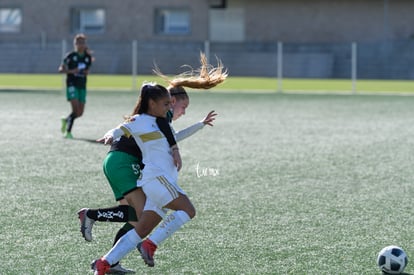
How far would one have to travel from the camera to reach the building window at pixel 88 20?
50.3m

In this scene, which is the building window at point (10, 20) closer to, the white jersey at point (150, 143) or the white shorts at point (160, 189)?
the white jersey at point (150, 143)

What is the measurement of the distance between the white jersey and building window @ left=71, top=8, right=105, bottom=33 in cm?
4443

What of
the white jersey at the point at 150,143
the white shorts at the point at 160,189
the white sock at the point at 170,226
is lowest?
the white sock at the point at 170,226

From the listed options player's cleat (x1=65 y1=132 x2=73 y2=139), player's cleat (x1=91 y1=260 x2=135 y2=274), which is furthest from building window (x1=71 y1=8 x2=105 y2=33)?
player's cleat (x1=91 y1=260 x2=135 y2=274)

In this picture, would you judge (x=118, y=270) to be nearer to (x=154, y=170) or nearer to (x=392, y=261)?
(x=154, y=170)

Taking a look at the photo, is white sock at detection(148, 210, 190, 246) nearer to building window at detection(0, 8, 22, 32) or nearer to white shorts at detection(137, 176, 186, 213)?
white shorts at detection(137, 176, 186, 213)

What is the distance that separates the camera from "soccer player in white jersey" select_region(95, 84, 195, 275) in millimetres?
6105

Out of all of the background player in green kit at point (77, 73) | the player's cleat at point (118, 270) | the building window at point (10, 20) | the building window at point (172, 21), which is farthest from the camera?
the building window at point (10, 20)

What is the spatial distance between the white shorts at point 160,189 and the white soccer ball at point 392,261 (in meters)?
1.51

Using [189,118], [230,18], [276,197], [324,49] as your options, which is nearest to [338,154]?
[276,197]

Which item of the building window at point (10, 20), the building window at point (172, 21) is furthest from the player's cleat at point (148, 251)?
the building window at point (10, 20)

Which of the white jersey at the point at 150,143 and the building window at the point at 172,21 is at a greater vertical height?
the building window at the point at 172,21

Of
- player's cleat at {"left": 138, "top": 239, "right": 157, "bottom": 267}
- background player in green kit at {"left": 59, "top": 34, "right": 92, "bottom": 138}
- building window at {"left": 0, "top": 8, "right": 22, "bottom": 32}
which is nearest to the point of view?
player's cleat at {"left": 138, "top": 239, "right": 157, "bottom": 267}

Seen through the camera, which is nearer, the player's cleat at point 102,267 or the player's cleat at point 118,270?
the player's cleat at point 102,267
